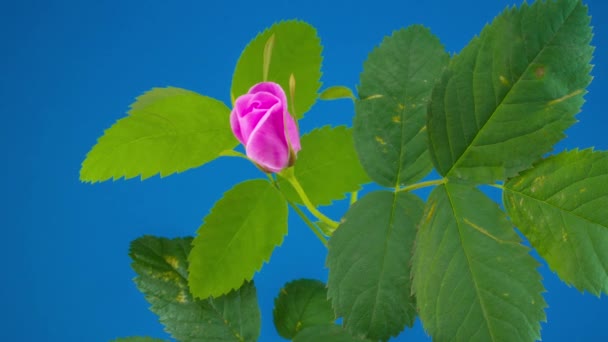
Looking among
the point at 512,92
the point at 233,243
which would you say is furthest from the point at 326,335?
the point at 512,92

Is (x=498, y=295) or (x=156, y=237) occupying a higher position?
(x=156, y=237)

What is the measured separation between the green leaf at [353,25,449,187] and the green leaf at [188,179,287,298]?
3.2 inches

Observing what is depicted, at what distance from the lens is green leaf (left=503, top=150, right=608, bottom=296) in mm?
331

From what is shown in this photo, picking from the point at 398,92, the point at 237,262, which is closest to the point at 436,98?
the point at 398,92

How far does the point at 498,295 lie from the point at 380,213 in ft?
0.24

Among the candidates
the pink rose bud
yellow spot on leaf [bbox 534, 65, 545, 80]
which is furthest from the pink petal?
yellow spot on leaf [bbox 534, 65, 545, 80]

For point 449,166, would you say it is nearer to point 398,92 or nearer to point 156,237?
point 398,92

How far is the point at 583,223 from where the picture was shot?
0.33m

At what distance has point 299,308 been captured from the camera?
21.6 inches

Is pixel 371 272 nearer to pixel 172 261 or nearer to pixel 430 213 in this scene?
pixel 430 213

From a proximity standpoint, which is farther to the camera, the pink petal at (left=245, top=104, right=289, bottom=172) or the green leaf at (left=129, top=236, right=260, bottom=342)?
the green leaf at (left=129, top=236, right=260, bottom=342)

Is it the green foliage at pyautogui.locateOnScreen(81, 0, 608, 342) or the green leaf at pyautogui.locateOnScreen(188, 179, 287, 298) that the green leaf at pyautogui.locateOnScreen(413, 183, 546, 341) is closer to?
the green foliage at pyautogui.locateOnScreen(81, 0, 608, 342)

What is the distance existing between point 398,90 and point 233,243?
135 millimetres

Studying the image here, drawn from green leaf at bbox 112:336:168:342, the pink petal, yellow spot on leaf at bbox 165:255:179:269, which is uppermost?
yellow spot on leaf at bbox 165:255:179:269
